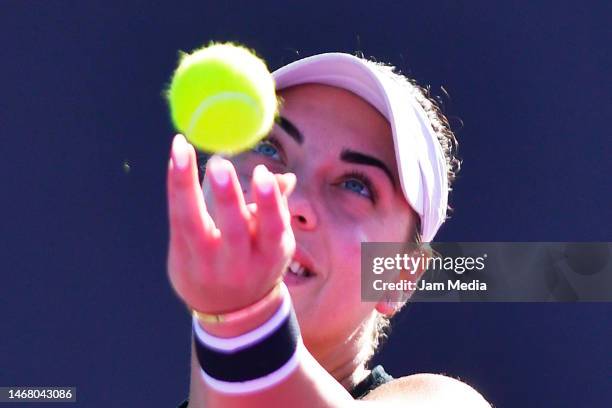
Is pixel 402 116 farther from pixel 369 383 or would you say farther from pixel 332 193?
pixel 369 383

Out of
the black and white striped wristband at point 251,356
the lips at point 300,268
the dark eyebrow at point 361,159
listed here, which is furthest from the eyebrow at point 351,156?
the black and white striped wristband at point 251,356

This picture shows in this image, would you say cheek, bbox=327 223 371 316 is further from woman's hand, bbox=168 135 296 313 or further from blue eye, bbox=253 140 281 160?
woman's hand, bbox=168 135 296 313

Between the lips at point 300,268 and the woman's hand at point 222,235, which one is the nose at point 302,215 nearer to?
the lips at point 300,268

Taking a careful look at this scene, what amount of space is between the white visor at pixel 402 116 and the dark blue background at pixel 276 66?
0.44 m

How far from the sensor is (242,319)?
0.53m

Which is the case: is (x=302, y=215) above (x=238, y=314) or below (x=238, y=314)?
above

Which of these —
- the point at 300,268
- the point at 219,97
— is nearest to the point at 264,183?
the point at 219,97

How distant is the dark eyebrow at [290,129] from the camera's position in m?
0.95

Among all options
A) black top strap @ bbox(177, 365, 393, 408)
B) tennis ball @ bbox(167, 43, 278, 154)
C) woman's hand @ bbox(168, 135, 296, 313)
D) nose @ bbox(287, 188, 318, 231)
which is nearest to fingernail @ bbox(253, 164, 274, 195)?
woman's hand @ bbox(168, 135, 296, 313)

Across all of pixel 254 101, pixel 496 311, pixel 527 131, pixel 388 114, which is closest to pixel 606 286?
pixel 496 311

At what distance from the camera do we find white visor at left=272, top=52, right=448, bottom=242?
3.06 ft

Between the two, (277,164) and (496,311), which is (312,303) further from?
(496,311)

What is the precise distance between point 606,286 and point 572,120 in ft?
0.90

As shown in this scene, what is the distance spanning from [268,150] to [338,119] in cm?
8
